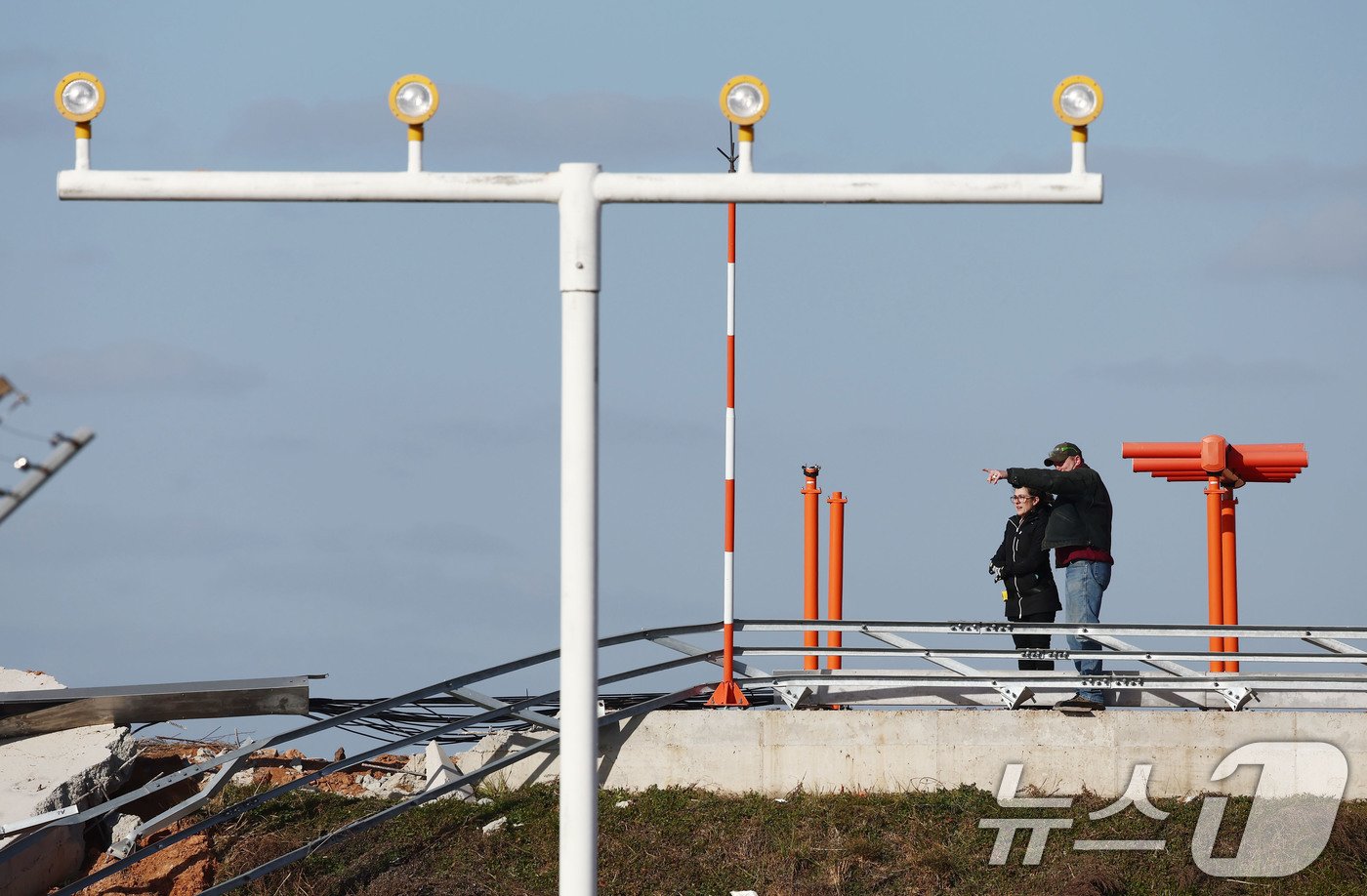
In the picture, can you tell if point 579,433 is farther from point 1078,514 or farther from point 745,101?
point 1078,514

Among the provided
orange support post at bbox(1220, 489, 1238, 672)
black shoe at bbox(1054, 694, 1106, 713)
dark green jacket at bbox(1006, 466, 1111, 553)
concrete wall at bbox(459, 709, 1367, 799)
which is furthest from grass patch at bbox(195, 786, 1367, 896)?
orange support post at bbox(1220, 489, 1238, 672)

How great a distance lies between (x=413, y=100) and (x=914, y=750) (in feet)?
24.1

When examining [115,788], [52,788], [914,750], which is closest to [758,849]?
[914,750]

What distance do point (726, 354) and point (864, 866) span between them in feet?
12.5

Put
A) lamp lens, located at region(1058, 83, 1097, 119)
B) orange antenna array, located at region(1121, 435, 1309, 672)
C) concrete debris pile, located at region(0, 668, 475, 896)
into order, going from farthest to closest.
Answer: orange antenna array, located at region(1121, 435, 1309, 672) < concrete debris pile, located at region(0, 668, 475, 896) < lamp lens, located at region(1058, 83, 1097, 119)

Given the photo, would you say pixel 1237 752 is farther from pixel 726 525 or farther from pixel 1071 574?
pixel 726 525

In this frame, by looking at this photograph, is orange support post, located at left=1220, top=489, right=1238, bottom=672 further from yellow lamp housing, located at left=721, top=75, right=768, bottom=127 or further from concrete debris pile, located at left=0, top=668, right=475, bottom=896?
yellow lamp housing, located at left=721, top=75, right=768, bottom=127

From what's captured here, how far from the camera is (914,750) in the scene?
46.5 ft

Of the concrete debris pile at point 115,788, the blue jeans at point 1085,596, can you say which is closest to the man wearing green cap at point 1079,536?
the blue jeans at point 1085,596

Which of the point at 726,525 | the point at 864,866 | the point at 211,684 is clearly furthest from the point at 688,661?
the point at 211,684

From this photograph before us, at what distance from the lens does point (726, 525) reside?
13.7 metres

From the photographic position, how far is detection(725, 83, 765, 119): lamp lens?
8.71m

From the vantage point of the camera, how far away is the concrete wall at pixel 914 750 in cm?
1411

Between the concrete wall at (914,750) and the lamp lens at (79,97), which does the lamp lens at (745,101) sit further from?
the concrete wall at (914,750)
